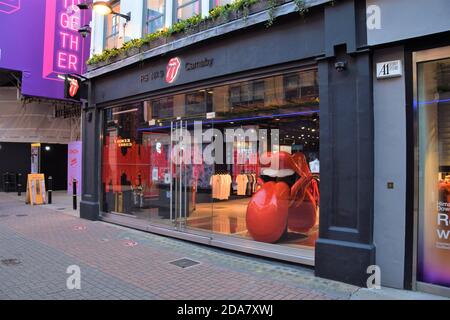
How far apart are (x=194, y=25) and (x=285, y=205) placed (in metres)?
4.22

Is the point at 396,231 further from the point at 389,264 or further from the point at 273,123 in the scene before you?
the point at 273,123

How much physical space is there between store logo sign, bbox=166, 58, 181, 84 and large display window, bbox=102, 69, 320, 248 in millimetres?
440

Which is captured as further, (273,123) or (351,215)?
(273,123)

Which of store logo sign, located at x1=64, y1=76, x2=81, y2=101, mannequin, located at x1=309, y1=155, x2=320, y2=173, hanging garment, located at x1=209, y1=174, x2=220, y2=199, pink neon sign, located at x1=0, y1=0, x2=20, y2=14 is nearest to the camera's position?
mannequin, located at x1=309, y1=155, x2=320, y2=173

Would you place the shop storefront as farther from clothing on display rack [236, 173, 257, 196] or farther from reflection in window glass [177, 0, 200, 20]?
reflection in window glass [177, 0, 200, 20]

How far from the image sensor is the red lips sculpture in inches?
278

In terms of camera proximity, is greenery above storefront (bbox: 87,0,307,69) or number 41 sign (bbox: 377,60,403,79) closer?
number 41 sign (bbox: 377,60,403,79)

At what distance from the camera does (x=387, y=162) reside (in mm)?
5352

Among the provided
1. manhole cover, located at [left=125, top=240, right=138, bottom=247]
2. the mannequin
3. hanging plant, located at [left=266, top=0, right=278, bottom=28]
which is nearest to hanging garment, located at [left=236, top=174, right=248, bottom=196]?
the mannequin

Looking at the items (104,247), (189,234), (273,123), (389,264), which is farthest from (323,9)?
(104,247)

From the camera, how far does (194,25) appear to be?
7980 millimetres

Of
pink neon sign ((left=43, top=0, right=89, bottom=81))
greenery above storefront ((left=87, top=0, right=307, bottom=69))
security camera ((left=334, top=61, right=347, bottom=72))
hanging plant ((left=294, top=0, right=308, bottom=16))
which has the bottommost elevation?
security camera ((left=334, top=61, right=347, bottom=72))

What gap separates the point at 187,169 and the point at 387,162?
15.9ft

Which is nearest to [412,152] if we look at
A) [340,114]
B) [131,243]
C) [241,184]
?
[340,114]
